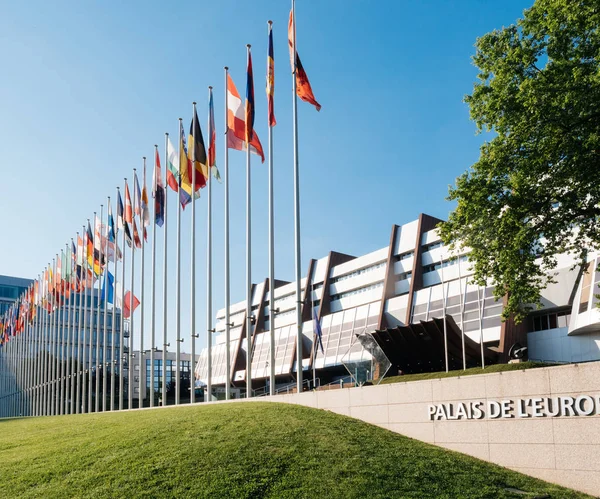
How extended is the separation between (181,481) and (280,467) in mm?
2193

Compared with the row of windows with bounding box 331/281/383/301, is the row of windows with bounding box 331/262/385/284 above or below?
above

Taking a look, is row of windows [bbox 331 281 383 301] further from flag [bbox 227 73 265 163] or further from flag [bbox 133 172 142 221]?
flag [bbox 227 73 265 163]

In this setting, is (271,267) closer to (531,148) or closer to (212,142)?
(212,142)

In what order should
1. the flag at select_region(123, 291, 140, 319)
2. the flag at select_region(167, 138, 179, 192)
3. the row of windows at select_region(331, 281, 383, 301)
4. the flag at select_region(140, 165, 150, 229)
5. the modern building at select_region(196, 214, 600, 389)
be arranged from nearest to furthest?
1. the flag at select_region(167, 138, 179, 192)
2. the flag at select_region(140, 165, 150, 229)
3. the modern building at select_region(196, 214, 600, 389)
4. the flag at select_region(123, 291, 140, 319)
5. the row of windows at select_region(331, 281, 383, 301)

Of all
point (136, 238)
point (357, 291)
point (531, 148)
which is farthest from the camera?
point (357, 291)

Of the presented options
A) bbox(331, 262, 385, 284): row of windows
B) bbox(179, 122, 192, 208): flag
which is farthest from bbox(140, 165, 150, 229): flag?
bbox(331, 262, 385, 284): row of windows

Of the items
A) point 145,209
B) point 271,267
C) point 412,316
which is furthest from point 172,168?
point 412,316

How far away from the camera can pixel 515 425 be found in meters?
15.3

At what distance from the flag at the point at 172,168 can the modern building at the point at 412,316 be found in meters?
8.70

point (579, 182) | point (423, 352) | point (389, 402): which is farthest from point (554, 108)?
point (423, 352)

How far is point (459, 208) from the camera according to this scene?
19.7 metres

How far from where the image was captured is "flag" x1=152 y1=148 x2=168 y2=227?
40281mm

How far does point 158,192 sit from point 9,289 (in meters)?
119

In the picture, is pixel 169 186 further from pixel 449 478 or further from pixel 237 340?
pixel 237 340
